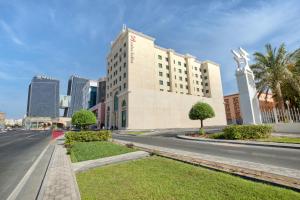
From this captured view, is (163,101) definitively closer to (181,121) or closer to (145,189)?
(181,121)

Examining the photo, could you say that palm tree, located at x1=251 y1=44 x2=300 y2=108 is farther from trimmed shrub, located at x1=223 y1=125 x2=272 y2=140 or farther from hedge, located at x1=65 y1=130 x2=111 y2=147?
hedge, located at x1=65 y1=130 x2=111 y2=147

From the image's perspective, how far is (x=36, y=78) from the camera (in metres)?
196

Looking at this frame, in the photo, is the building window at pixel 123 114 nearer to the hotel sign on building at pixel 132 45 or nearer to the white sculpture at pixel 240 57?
the hotel sign on building at pixel 132 45

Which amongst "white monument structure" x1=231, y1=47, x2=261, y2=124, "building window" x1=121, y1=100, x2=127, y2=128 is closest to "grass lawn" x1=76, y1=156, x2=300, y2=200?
"white monument structure" x1=231, y1=47, x2=261, y2=124

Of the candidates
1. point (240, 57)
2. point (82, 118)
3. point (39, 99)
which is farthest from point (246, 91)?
point (39, 99)

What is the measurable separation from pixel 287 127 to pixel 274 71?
8100 millimetres

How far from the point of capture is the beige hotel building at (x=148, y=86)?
151 feet

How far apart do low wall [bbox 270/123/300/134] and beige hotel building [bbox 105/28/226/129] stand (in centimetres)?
3074

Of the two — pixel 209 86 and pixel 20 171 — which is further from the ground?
pixel 209 86

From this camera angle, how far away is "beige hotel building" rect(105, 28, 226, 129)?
46.2 meters

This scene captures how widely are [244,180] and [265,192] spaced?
0.91m

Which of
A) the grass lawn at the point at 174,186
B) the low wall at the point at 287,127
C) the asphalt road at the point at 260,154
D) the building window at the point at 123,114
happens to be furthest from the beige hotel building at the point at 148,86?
the grass lawn at the point at 174,186

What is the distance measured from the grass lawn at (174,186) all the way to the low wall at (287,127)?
16.5 metres

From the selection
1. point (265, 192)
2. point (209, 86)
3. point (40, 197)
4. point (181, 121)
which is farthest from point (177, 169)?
point (209, 86)
